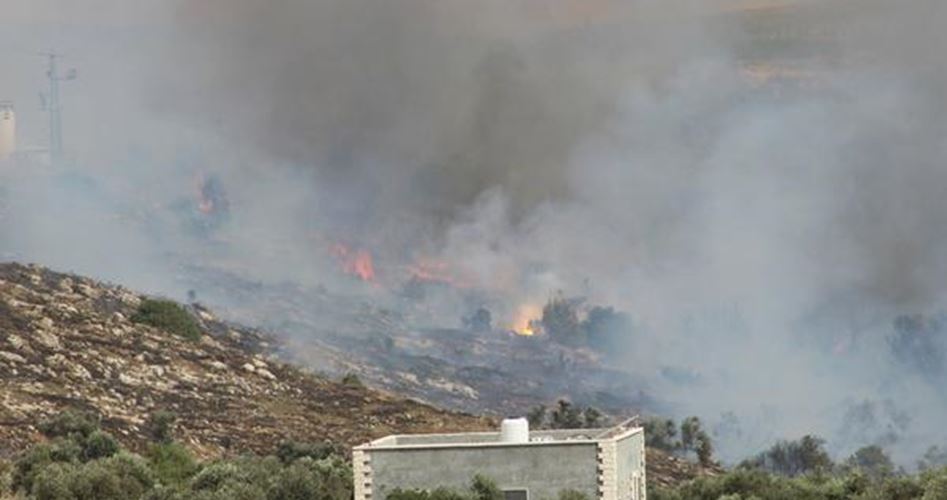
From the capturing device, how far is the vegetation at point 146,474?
308ft

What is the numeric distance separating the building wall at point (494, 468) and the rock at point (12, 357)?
66.7m

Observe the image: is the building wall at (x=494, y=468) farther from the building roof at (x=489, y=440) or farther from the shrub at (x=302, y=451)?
the shrub at (x=302, y=451)

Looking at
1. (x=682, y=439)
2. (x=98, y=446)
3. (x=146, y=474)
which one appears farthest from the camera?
(x=682, y=439)

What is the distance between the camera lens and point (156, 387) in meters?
154

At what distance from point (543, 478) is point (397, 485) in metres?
6.39

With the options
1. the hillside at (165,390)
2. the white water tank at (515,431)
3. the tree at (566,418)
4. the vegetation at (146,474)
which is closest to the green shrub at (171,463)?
the vegetation at (146,474)

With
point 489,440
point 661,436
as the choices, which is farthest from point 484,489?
point 661,436

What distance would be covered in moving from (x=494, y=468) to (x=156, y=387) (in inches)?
2753

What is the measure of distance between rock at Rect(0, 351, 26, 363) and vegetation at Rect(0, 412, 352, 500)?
25.2 metres

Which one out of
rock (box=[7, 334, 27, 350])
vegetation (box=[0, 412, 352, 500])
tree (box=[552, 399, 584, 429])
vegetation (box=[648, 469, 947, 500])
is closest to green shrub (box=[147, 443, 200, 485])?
vegetation (box=[0, 412, 352, 500])

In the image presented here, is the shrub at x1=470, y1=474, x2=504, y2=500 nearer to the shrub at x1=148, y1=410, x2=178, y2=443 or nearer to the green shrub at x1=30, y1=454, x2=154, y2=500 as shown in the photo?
the green shrub at x1=30, y1=454, x2=154, y2=500

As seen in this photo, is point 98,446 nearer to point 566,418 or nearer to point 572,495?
point 572,495

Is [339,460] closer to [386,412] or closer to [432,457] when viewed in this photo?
[432,457]

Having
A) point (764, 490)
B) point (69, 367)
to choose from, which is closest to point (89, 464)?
point (764, 490)
